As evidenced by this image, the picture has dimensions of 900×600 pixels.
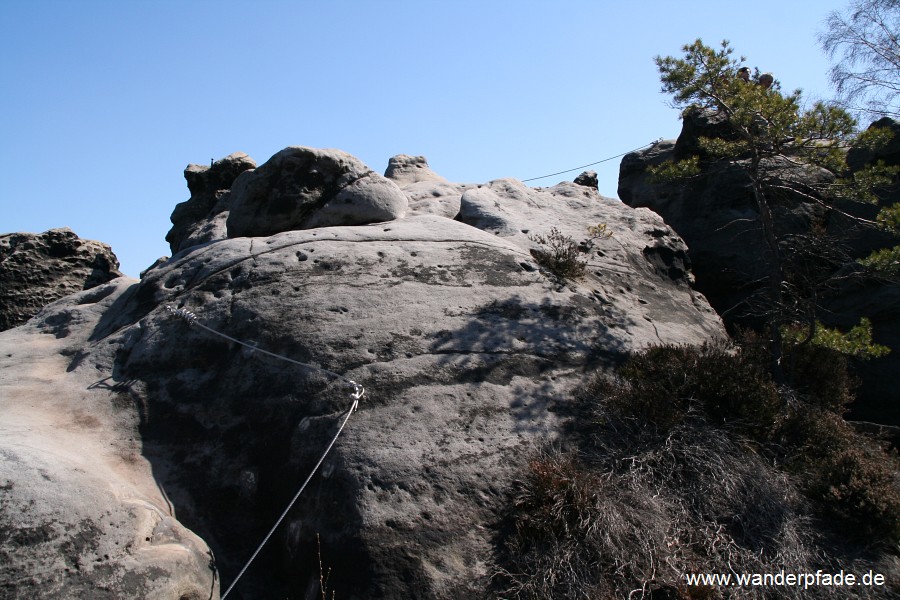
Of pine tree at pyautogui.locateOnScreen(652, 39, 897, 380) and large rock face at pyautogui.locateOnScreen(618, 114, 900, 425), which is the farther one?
large rock face at pyautogui.locateOnScreen(618, 114, 900, 425)

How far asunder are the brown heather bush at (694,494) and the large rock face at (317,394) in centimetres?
36

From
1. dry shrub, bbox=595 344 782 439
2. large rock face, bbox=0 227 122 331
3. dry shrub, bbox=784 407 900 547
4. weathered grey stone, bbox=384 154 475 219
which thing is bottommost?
dry shrub, bbox=784 407 900 547

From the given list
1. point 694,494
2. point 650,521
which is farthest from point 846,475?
point 650,521

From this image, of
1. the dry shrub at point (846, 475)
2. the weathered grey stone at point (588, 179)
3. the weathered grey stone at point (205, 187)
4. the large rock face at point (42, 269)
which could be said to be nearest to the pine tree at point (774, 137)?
the dry shrub at point (846, 475)

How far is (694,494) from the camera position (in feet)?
18.7

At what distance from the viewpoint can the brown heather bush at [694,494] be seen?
501cm

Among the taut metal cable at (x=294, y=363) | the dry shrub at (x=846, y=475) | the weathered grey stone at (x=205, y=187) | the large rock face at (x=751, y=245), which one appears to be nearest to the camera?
the taut metal cable at (x=294, y=363)

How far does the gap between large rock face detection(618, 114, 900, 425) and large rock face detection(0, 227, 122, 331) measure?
27.3 feet

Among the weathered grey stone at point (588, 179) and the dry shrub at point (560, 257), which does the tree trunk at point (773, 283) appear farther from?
the weathered grey stone at point (588, 179)

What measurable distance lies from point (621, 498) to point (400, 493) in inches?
66.4

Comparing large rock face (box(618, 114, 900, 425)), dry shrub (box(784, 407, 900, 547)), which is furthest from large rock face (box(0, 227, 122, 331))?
dry shrub (box(784, 407, 900, 547))

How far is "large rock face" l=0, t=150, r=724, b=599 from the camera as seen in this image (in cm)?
495

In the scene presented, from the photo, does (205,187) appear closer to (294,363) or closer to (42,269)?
(42,269)

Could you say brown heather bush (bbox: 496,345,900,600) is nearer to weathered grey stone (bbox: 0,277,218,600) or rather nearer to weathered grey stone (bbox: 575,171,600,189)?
weathered grey stone (bbox: 0,277,218,600)
